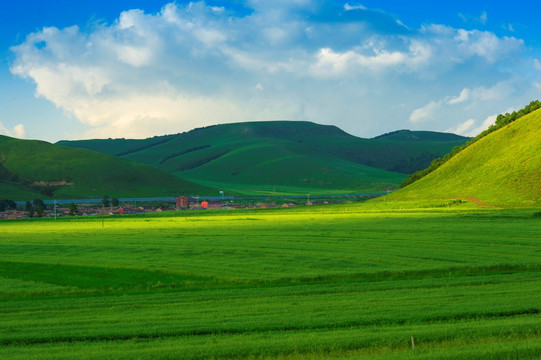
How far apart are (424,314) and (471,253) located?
72.0ft

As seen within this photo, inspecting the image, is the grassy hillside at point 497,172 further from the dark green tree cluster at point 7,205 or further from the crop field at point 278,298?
the dark green tree cluster at point 7,205

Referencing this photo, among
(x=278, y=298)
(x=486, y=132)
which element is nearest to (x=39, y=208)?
(x=486, y=132)

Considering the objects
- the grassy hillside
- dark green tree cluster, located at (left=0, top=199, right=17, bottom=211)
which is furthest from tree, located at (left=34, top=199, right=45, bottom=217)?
the grassy hillside

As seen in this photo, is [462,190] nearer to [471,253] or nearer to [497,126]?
[497,126]

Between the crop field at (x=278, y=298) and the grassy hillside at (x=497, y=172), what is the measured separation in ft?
174

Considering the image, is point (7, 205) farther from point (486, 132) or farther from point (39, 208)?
point (486, 132)

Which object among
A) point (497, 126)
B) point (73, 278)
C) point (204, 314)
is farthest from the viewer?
point (497, 126)

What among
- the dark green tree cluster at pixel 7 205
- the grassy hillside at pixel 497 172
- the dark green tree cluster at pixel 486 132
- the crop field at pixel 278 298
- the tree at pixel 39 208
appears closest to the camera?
the crop field at pixel 278 298

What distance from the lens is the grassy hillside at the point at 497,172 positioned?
10400 cm

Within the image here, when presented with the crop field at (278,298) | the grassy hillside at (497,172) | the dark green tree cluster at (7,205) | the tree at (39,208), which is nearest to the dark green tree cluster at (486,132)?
the grassy hillside at (497,172)

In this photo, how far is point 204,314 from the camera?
73.7ft

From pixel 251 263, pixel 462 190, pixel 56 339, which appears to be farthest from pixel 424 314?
pixel 462 190

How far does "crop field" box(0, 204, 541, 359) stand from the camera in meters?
17.1

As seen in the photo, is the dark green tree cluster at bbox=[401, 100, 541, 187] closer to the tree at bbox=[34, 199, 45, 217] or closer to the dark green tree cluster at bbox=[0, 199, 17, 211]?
the tree at bbox=[34, 199, 45, 217]
